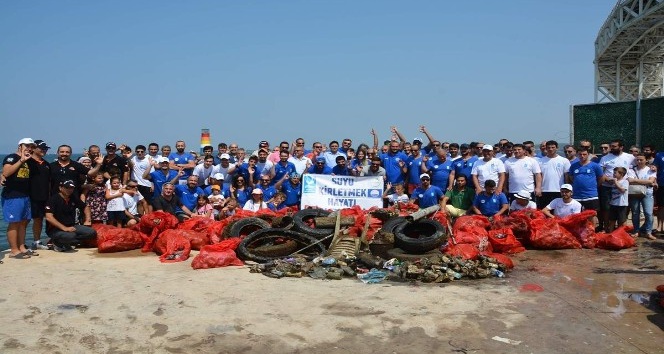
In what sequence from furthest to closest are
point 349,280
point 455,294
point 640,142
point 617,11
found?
point 617,11 → point 640,142 → point 349,280 → point 455,294

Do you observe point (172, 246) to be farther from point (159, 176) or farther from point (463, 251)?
point (463, 251)

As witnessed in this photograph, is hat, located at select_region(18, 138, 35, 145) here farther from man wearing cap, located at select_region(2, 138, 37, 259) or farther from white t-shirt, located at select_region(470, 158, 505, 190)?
white t-shirt, located at select_region(470, 158, 505, 190)

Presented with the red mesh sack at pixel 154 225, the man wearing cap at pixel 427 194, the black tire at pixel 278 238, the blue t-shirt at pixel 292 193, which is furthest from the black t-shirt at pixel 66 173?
the man wearing cap at pixel 427 194

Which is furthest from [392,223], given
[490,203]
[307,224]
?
[490,203]

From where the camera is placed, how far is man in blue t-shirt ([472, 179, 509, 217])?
9.98 m

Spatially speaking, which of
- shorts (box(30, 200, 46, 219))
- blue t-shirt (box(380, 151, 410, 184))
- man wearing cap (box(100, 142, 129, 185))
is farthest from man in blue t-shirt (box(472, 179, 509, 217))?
shorts (box(30, 200, 46, 219))

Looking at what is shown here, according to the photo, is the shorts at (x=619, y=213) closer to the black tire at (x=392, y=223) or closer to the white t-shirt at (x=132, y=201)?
the black tire at (x=392, y=223)

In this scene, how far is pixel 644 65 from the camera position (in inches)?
987

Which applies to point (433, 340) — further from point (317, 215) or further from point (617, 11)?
point (617, 11)

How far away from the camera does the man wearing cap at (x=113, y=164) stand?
→ 34.2 feet

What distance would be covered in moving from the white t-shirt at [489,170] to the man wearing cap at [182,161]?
246 inches

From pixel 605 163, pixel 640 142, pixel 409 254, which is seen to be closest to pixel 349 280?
pixel 409 254

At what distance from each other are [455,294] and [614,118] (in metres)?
9.70

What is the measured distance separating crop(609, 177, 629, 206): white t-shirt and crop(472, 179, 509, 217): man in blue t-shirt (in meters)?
1.86
